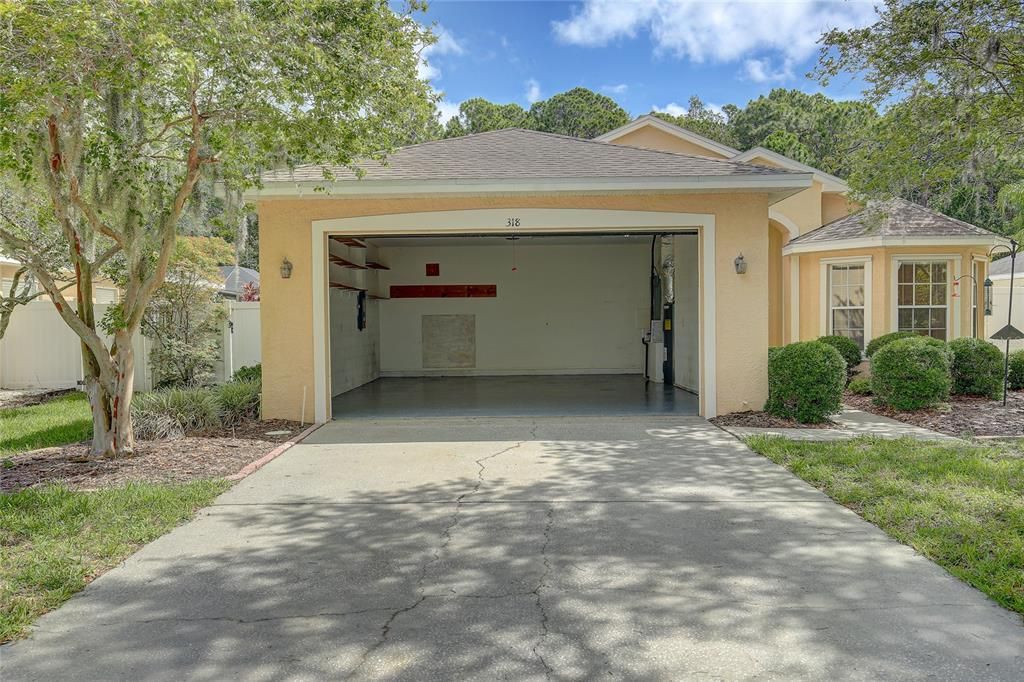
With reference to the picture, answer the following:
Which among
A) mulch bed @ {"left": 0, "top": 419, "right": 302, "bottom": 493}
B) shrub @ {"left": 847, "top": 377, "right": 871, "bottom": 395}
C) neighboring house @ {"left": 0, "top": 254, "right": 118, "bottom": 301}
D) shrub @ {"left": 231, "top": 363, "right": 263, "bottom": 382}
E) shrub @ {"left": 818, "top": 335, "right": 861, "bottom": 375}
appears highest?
neighboring house @ {"left": 0, "top": 254, "right": 118, "bottom": 301}

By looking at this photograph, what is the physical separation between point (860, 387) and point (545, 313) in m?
8.42

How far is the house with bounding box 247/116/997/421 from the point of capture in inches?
386

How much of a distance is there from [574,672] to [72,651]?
2.36 metres

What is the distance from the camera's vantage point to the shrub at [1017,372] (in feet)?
40.3

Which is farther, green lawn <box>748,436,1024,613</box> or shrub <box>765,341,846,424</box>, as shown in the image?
shrub <box>765,341,846,424</box>

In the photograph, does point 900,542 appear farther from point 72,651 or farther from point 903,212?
point 903,212

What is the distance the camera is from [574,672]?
10.3 feet

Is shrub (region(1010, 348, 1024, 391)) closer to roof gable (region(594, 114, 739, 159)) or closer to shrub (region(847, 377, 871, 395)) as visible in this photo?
shrub (region(847, 377, 871, 395))

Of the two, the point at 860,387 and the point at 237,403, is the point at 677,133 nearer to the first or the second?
the point at 860,387

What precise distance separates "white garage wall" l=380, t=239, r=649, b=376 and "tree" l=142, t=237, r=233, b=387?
6526 mm

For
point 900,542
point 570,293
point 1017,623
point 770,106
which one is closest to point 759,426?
point 900,542

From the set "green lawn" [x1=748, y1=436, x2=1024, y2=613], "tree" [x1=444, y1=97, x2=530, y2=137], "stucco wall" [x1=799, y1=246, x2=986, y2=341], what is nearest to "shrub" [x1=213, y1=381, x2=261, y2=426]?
"green lawn" [x1=748, y1=436, x2=1024, y2=613]

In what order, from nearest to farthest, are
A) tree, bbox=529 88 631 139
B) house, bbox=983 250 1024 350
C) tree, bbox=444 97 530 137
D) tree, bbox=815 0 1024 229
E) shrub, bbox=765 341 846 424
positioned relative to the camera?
tree, bbox=815 0 1024 229 → shrub, bbox=765 341 846 424 → house, bbox=983 250 1024 350 → tree, bbox=444 97 530 137 → tree, bbox=529 88 631 139

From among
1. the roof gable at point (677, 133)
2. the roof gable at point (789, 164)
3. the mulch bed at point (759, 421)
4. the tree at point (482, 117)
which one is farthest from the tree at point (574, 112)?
the mulch bed at point (759, 421)
